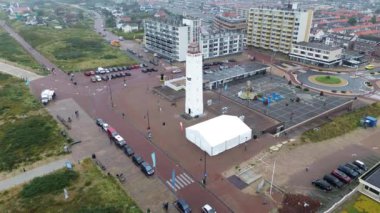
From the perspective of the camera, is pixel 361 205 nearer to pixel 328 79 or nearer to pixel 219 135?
pixel 219 135

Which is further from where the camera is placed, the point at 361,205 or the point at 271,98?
the point at 271,98

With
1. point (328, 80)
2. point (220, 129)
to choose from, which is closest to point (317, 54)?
point (328, 80)

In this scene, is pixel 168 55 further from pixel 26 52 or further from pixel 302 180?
pixel 302 180

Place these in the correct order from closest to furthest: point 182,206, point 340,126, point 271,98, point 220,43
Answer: point 182,206, point 340,126, point 271,98, point 220,43

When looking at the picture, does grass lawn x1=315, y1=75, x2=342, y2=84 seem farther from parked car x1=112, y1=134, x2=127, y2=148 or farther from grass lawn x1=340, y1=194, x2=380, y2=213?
parked car x1=112, y1=134, x2=127, y2=148

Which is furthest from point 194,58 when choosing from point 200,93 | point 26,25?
point 26,25

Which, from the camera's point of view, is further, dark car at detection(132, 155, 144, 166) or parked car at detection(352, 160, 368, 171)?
dark car at detection(132, 155, 144, 166)

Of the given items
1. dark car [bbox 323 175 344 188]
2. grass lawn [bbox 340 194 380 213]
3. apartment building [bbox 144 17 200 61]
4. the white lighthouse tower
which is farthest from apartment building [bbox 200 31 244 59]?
grass lawn [bbox 340 194 380 213]
